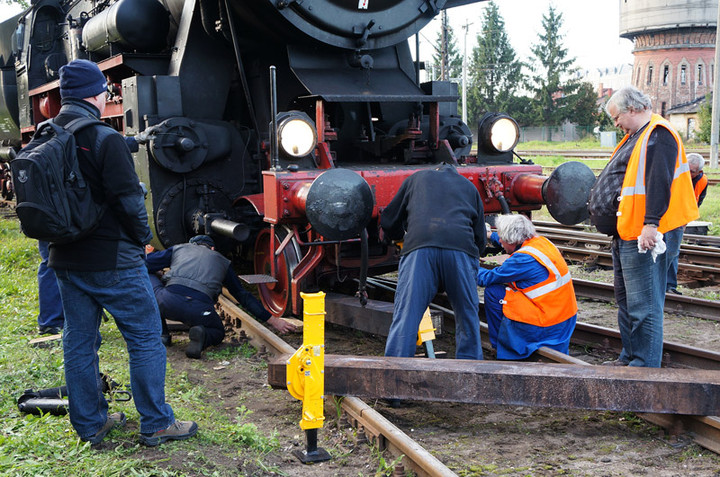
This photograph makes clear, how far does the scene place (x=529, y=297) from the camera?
15.7 ft

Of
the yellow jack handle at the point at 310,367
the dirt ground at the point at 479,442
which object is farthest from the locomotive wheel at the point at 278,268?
the yellow jack handle at the point at 310,367

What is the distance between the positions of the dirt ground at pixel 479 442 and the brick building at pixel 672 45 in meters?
46.2

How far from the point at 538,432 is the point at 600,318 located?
2714mm

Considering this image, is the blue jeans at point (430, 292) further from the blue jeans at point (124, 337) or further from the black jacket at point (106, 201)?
the black jacket at point (106, 201)

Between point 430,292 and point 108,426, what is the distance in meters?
2.02

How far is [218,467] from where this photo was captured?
10.7 ft

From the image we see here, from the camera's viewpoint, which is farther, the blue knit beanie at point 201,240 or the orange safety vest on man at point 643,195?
the blue knit beanie at point 201,240

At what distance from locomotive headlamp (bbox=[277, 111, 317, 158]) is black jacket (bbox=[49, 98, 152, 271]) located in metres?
1.83

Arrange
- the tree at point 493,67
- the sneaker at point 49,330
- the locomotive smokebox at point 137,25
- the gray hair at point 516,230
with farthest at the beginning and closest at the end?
the tree at point 493,67 < the locomotive smokebox at point 137,25 < the sneaker at point 49,330 < the gray hair at point 516,230

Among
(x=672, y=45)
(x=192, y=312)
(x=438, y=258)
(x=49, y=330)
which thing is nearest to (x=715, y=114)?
(x=438, y=258)

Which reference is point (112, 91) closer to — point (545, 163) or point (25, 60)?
point (25, 60)

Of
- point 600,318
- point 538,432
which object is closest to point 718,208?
point 600,318

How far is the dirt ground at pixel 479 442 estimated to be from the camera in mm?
3379

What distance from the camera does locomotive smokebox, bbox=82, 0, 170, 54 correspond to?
21.3 ft
